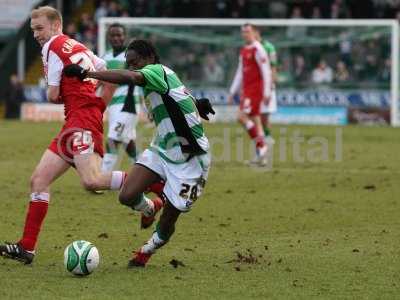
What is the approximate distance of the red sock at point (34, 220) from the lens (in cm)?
958

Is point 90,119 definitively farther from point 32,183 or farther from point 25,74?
point 25,74

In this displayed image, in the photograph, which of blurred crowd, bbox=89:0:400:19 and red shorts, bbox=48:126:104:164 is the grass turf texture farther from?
blurred crowd, bbox=89:0:400:19

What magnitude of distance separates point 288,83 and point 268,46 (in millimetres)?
11233

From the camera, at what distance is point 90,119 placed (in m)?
9.99

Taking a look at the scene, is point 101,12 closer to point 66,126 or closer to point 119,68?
point 119,68

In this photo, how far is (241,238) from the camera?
36.9ft

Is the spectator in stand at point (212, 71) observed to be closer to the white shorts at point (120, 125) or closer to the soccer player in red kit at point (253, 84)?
the soccer player in red kit at point (253, 84)

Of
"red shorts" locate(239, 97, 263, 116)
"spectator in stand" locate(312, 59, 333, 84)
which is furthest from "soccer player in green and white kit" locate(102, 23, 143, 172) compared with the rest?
"spectator in stand" locate(312, 59, 333, 84)

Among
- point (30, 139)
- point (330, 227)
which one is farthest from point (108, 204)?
point (30, 139)

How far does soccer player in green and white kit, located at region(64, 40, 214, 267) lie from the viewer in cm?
919

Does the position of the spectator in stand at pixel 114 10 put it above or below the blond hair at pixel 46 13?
below

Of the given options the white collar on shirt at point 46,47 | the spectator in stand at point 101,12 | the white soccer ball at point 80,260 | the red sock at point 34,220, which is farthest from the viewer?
the spectator in stand at point 101,12

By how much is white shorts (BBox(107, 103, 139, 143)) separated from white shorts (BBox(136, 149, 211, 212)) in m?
6.31

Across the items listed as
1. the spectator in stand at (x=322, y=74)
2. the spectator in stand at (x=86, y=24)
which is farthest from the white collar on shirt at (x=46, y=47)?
the spectator in stand at (x=86, y=24)
